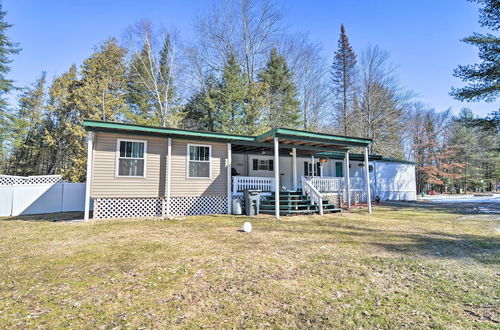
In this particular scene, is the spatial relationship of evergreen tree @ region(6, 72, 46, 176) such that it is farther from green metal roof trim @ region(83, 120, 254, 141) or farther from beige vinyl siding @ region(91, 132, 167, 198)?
green metal roof trim @ region(83, 120, 254, 141)

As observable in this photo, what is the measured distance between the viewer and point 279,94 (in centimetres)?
2212

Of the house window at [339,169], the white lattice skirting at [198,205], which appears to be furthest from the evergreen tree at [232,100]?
the white lattice skirting at [198,205]

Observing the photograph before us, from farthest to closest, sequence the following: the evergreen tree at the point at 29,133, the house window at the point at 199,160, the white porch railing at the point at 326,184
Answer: the evergreen tree at the point at 29,133, the white porch railing at the point at 326,184, the house window at the point at 199,160

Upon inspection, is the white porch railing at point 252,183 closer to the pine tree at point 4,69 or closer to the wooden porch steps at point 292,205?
the wooden porch steps at point 292,205

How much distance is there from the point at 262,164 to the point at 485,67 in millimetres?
13163

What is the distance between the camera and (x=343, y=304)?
2.95m

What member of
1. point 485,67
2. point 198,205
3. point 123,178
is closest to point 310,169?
point 198,205

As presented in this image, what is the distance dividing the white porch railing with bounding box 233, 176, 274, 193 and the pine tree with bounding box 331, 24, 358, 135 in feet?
52.2

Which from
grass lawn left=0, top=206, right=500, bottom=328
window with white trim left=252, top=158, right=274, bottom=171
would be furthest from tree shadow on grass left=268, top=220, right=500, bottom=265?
window with white trim left=252, top=158, right=274, bottom=171

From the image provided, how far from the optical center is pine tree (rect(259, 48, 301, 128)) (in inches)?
861

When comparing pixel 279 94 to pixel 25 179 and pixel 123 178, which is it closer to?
pixel 123 178

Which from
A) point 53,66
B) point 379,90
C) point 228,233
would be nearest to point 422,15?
point 379,90

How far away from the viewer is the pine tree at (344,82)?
2520cm

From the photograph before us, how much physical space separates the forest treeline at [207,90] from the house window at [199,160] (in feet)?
31.7
